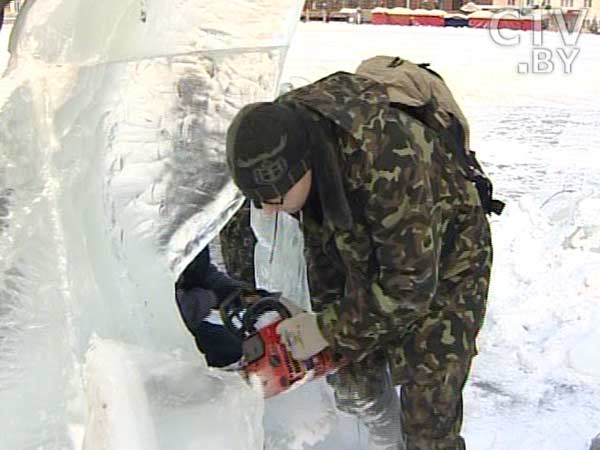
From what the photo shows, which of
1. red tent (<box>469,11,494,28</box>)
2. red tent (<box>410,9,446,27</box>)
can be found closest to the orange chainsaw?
red tent (<box>469,11,494,28</box>)

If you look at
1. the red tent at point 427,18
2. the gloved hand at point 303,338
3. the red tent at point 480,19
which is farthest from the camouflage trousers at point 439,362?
the red tent at point 427,18

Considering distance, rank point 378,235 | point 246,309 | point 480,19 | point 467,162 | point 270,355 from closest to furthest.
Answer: point 378,235
point 270,355
point 467,162
point 246,309
point 480,19

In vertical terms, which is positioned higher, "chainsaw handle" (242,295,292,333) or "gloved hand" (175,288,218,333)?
"chainsaw handle" (242,295,292,333)

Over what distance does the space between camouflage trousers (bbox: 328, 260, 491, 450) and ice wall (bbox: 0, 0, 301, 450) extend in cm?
65

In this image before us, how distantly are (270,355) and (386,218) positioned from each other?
470 millimetres

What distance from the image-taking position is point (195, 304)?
9.70 ft

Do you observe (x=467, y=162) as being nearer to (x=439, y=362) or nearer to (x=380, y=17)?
(x=439, y=362)

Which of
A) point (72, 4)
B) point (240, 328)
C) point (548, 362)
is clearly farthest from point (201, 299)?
point (548, 362)

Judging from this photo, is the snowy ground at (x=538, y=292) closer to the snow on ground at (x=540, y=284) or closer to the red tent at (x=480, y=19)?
the snow on ground at (x=540, y=284)

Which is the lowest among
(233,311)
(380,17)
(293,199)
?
(380,17)

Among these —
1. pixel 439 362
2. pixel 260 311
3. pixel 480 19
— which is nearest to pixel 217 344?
pixel 260 311

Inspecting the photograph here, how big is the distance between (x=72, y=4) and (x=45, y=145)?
0.30m

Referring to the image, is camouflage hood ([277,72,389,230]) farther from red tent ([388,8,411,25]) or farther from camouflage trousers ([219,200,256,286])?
red tent ([388,8,411,25])

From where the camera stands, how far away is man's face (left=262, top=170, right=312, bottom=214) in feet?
7.22
